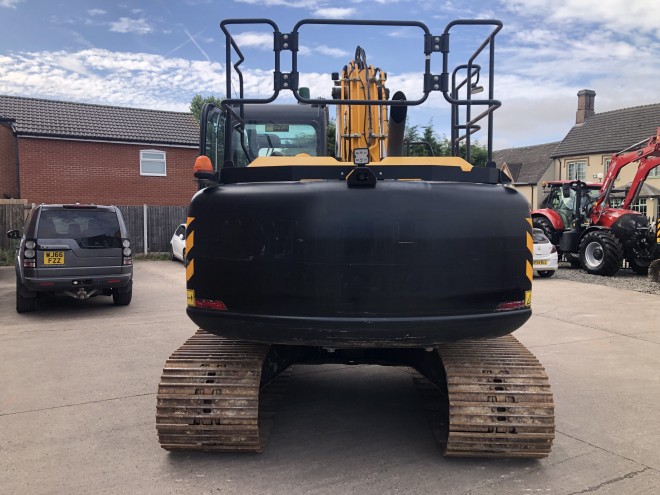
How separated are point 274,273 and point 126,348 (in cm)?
438

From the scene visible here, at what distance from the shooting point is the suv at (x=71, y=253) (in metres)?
8.61

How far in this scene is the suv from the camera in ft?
28.2

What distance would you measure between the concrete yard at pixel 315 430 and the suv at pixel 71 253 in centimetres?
134

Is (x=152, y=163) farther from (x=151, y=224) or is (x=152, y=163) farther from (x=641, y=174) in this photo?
(x=641, y=174)

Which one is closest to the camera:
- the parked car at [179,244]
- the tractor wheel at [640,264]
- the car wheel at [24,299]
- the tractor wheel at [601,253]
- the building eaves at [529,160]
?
the car wheel at [24,299]

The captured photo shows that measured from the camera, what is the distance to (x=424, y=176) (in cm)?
319

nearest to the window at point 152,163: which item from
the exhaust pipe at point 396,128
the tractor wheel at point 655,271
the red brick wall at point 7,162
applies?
the red brick wall at point 7,162

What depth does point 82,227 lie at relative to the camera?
8.91 metres

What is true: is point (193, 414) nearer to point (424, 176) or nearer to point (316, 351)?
point (316, 351)

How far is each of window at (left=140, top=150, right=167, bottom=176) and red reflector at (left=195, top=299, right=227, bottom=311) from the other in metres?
20.5

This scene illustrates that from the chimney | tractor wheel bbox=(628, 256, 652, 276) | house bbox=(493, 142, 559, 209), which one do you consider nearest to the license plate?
tractor wheel bbox=(628, 256, 652, 276)

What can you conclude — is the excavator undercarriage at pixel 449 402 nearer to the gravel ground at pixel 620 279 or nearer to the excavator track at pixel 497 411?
the excavator track at pixel 497 411

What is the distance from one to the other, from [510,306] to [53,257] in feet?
24.8

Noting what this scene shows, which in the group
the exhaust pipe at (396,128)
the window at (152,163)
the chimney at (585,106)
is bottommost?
the exhaust pipe at (396,128)
